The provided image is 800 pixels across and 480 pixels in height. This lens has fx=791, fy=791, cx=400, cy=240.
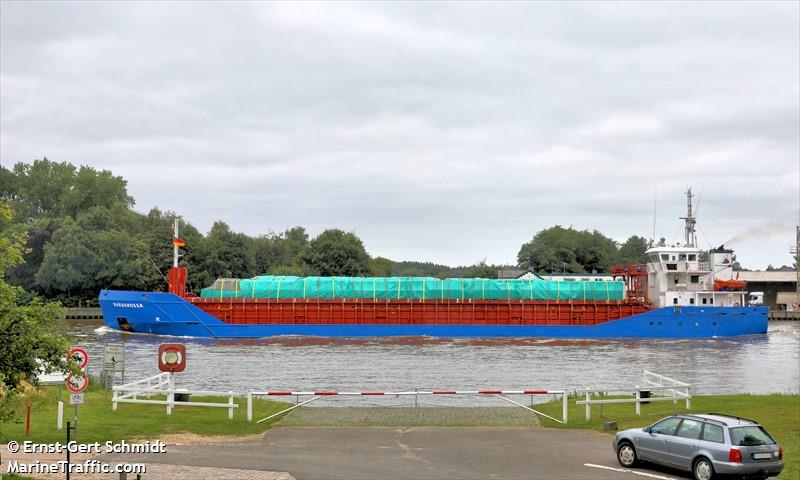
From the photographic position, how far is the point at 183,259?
4240 inches

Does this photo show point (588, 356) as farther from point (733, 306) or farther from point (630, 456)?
point (630, 456)

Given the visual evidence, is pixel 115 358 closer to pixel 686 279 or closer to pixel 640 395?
pixel 640 395

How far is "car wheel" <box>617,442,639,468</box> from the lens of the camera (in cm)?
1588

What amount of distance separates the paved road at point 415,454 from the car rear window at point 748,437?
1533 mm

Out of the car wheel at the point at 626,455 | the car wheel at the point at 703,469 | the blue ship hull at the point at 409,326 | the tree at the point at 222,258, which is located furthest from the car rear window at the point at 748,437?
the tree at the point at 222,258

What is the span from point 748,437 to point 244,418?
43.4ft

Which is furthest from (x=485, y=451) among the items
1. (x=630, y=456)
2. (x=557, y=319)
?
(x=557, y=319)

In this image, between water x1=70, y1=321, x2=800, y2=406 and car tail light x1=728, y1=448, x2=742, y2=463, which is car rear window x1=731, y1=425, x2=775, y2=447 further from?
water x1=70, y1=321, x2=800, y2=406

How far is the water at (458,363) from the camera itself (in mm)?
37188

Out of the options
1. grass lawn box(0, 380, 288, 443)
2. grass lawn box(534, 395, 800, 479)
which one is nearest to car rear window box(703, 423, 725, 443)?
grass lawn box(534, 395, 800, 479)

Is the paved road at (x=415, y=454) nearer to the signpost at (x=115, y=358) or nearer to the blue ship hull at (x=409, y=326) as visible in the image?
the signpost at (x=115, y=358)

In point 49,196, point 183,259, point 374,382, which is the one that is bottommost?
point 374,382

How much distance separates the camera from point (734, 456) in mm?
13992

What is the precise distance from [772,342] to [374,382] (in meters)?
40.7
